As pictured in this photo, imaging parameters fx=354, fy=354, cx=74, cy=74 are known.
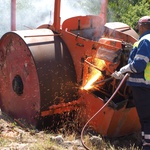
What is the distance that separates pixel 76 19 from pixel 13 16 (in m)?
1.02

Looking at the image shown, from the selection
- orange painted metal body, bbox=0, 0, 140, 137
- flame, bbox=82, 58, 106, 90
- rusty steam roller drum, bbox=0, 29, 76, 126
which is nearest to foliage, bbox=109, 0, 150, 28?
orange painted metal body, bbox=0, 0, 140, 137

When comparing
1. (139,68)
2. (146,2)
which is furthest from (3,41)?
(146,2)

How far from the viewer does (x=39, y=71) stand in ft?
15.1

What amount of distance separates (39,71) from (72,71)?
1.55 ft

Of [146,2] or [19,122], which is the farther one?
[146,2]

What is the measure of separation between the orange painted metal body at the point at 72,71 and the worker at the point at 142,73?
0.43 meters

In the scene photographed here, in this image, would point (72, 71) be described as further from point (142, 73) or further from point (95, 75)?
point (142, 73)

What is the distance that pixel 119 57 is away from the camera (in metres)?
4.16

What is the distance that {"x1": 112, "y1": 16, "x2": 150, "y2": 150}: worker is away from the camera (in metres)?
3.58

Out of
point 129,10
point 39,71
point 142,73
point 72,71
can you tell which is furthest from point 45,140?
point 129,10

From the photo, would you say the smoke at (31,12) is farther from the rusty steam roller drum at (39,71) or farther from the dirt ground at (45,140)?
the dirt ground at (45,140)

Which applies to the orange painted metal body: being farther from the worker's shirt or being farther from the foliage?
the foliage

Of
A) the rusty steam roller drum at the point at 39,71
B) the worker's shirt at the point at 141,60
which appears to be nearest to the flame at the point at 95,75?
the rusty steam roller drum at the point at 39,71

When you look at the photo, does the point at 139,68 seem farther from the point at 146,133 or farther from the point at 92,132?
the point at 92,132
